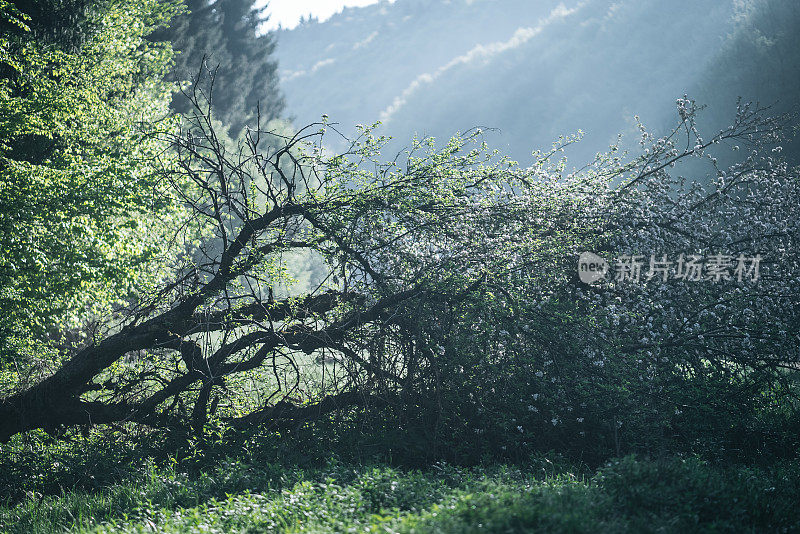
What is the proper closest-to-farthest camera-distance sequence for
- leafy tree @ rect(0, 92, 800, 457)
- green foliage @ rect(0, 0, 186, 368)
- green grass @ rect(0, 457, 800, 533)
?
green grass @ rect(0, 457, 800, 533) → leafy tree @ rect(0, 92, 800, 457) → green foliage @ rect(0, 0, 186, 368)

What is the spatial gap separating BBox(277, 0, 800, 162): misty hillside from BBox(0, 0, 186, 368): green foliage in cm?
2746

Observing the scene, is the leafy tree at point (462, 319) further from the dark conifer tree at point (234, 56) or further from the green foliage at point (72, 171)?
the dark conifer tree at point (234, 56)

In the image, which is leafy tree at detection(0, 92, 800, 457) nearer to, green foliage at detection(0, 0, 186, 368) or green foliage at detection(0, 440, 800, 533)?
green foliage at detection(0, 440, 800, 533)

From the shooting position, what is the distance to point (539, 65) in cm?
7612

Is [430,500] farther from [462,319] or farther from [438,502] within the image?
[462,319]

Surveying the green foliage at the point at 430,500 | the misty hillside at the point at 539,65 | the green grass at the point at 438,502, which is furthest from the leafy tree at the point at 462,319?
the misty hillside at the point at 539,65

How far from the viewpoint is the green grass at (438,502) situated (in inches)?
169

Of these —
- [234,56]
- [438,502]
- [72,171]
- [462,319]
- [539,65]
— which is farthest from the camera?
[539,65]

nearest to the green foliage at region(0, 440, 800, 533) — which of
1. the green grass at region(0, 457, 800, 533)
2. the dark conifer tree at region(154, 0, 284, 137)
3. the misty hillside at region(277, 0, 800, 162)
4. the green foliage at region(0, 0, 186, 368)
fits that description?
the green grass at region(0, 457, 800, 533)

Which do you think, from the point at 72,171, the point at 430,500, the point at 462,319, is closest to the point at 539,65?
the point at 72,171

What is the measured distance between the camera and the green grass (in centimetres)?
429

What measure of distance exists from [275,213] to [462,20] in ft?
391

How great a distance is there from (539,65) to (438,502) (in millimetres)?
78067

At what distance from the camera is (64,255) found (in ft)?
33.7
